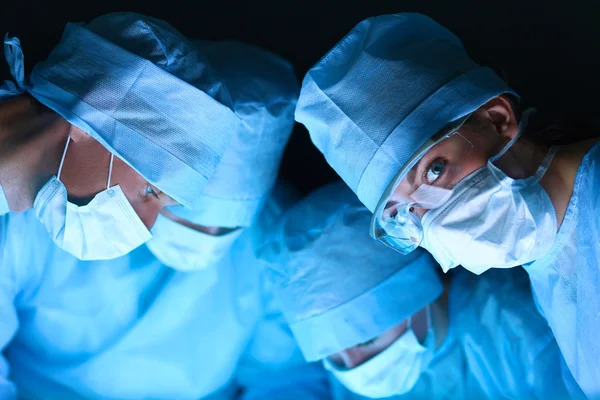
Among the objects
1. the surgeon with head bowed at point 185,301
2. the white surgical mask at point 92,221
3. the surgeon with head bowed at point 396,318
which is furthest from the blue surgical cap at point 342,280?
the white surgical mask at point 92,221

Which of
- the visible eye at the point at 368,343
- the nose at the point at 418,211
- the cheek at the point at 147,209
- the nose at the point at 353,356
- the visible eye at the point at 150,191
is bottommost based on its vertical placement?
the nose at the point at 353,356

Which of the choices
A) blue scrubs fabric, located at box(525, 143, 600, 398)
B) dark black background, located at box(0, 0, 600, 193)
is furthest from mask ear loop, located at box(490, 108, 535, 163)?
dark black background, located at box(0, 0, 600, 193)

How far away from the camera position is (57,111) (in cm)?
104

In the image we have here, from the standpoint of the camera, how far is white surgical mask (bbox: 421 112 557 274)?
1.00 meters

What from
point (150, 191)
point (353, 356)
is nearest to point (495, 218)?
point (353, 356)

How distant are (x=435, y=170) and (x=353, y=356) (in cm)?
53

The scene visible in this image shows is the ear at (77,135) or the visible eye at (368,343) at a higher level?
the ear at (77,135)

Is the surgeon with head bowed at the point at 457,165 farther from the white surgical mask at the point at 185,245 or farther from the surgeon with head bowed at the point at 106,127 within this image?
the white surgical mask at the point at 185,245

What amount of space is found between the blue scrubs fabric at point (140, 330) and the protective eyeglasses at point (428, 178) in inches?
21.6

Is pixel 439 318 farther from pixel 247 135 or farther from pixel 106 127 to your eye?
pixel 106 127

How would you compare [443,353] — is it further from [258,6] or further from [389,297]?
[258,6]

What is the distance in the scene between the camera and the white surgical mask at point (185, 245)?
4.37 ft

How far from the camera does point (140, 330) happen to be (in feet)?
4.83

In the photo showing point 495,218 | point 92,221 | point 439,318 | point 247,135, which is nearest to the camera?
point 495,218
